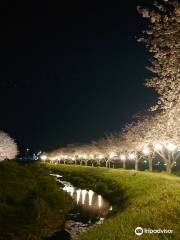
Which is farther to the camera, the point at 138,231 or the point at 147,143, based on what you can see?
the point at 147,143

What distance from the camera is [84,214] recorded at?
112 feet

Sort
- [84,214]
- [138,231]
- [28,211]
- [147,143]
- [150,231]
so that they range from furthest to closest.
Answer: [147,143]
[84,214]
[28,211]
[138,231]
[150,231]

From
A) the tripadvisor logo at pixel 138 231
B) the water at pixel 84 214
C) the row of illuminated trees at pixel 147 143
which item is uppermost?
the row of illuminated trees at pixel 147 143

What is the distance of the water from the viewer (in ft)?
89.6

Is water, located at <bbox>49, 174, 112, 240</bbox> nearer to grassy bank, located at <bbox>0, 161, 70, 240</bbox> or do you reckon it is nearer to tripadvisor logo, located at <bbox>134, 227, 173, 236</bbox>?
grassy bank, located at <bbox>0, 161, 70, 240</bbox>

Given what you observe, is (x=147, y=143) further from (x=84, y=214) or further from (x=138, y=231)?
(x=138, y=231)

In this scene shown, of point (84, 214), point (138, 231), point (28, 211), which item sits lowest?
point (84, 214)

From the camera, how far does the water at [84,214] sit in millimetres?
27297

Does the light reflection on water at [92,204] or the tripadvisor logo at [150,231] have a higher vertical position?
the tripadvisor logo at [150,231]

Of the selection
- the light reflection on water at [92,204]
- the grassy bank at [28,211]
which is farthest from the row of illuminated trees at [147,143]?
the grassy bank at [28,211]

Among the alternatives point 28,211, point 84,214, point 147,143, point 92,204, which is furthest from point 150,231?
point 147,143

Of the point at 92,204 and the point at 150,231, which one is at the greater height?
the point at 150,231

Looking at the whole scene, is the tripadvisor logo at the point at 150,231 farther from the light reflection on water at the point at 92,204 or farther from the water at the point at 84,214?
the light reflection on water at the point at 92,204

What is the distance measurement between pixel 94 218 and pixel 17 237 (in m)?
9.03
